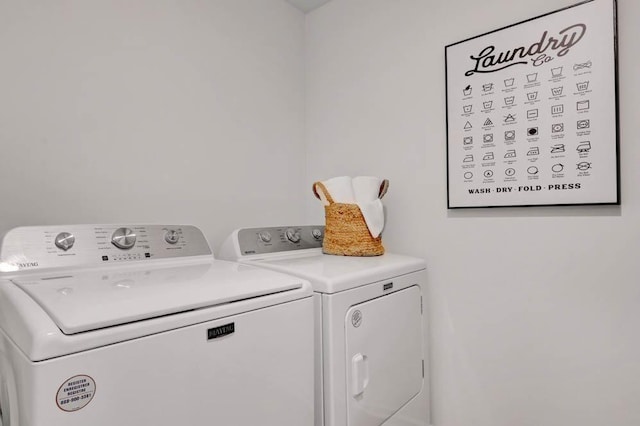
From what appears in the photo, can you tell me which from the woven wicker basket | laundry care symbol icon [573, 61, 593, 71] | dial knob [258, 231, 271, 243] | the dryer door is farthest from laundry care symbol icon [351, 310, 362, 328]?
laundry care symbol icon [573, 61, 593, 71]

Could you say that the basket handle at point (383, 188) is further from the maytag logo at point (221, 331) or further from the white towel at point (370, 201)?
the maytag logo at point (221, 331)

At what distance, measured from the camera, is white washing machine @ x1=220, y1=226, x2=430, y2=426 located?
1.10 metres

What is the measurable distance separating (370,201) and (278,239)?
44cm

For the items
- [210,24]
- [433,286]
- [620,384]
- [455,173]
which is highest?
[210,24]

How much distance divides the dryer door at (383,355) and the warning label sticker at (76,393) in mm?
695

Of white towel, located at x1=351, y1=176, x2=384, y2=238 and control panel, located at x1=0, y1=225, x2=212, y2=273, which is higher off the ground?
white towel, located at x1=351, y1=176, x2=384, y2=238

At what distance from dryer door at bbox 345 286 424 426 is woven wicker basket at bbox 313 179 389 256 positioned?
250 mm

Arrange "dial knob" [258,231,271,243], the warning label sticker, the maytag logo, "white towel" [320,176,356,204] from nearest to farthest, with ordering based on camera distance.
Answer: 1. the warning label sticker
2. the maytag logo
3. "dial knob" [258,231,271,243]
4. "white towel" [320,176,356,204]

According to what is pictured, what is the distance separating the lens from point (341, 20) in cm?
201

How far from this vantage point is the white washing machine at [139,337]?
0.63 metres

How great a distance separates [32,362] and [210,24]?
1.59 metres

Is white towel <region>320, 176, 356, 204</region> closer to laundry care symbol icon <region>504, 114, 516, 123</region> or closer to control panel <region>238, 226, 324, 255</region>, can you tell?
control panel <region>238, 226, 324, 255</region>

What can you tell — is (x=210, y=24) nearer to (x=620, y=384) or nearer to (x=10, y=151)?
(x=10, y=151)

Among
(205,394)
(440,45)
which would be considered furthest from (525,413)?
(440,45)
